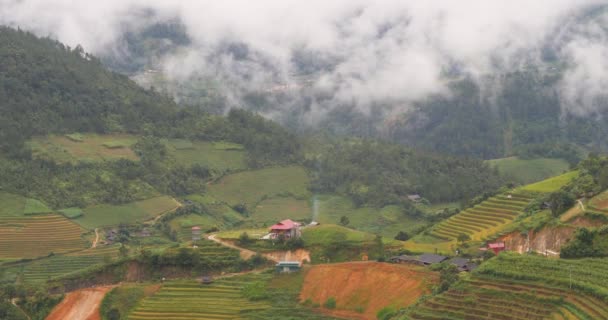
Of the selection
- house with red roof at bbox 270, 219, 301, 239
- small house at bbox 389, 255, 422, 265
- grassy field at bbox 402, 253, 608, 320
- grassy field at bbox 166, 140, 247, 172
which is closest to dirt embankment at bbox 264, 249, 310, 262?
house with red roof at bbox 270, 219, 301, 239

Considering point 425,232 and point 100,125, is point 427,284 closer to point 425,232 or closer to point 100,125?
point 425,232

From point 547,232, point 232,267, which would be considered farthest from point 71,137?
point 547,232

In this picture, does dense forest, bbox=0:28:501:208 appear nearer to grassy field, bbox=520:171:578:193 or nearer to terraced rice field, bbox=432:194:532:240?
grassy field, bbox=520:171:578:193

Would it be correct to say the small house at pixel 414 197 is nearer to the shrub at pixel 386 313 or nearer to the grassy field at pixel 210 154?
the grassy field at pixel 210 154

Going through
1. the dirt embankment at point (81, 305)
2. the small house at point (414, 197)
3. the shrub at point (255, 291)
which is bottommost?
the dirt embankment at point (81, 305)

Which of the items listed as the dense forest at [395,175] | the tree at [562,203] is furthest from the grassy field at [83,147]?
the tree at [562,203]
